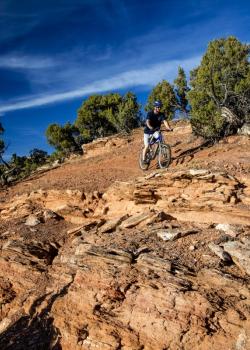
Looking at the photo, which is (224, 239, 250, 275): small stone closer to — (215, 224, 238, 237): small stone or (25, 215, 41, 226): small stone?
(215, 224, 238, 237): small stone

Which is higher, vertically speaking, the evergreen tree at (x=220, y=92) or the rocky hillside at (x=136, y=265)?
the evergreen tree at (x=220, y=92)

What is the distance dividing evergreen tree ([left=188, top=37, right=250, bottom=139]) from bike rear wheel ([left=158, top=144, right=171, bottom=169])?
525cm

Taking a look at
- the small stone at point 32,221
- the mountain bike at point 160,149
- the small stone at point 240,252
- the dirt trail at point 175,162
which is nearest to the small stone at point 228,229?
the small stone at point 240,252

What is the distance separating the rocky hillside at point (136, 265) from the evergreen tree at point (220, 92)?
4.94m

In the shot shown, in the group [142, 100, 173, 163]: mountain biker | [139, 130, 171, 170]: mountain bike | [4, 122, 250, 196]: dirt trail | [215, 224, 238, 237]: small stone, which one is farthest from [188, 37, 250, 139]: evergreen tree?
[215, 224, 238, 237]: small stone

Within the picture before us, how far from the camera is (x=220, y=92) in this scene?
19.9 meters

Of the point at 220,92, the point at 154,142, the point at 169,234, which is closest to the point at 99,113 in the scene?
the point at 220,92

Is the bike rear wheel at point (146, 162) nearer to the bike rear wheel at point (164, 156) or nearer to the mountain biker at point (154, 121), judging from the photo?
the bike rear wheel at point (164, 156)

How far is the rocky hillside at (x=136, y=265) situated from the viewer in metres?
6.73

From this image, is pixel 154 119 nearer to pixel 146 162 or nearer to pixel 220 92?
pixel 146 162

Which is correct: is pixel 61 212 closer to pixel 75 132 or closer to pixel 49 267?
pixel 49 267

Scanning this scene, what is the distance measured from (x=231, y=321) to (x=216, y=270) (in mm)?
1195

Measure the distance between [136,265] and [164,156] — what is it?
19.3 feet

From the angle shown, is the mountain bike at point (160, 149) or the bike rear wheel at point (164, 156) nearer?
the mountain bike at point (160, 149)
